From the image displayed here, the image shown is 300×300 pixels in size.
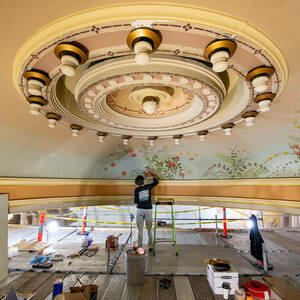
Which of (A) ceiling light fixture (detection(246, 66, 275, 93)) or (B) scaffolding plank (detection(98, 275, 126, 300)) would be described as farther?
(B) scaffolding plank (detection(98, 275, 126, 300))

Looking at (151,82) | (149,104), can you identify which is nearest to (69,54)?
(151,82)

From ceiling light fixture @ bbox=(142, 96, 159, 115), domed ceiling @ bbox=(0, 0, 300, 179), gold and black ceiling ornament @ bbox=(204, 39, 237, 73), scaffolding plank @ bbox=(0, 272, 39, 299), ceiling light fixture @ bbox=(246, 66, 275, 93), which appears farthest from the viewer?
scaffolding plank @ bbox=(0, 272, 39, 299)

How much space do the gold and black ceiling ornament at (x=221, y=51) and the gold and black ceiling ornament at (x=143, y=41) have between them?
0.43m

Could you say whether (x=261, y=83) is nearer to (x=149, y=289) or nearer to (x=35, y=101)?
(x=35, y=101)

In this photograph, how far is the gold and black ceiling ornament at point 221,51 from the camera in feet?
4.61

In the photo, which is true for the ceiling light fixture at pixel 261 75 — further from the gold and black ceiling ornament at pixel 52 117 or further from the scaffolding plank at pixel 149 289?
the scaffolding plank at pixel 149 289

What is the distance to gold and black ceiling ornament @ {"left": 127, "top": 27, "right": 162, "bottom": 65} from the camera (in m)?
1.33

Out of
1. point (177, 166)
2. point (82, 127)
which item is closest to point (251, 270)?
point (177, 166)

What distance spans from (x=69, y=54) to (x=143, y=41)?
1.99ft

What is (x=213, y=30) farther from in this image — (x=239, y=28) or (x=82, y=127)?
(x=82, y=127)

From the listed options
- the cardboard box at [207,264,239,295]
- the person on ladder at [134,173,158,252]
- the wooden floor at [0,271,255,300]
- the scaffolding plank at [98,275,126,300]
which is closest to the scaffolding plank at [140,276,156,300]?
the wooden floor at [0,271,255,300]

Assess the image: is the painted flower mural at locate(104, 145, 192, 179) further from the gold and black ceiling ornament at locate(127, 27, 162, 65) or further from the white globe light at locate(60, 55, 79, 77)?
the gold and black ceiling ornament at locate(127, 27, 162, 65)

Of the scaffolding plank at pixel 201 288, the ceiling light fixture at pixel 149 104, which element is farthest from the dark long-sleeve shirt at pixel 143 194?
the ceiling light fixture at pixel 149 104

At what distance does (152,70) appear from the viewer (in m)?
1.88
